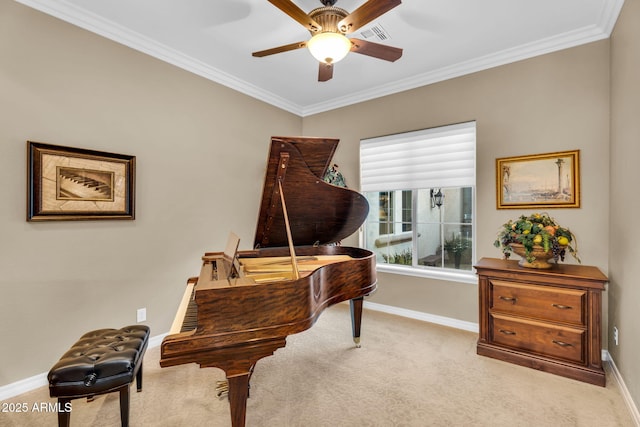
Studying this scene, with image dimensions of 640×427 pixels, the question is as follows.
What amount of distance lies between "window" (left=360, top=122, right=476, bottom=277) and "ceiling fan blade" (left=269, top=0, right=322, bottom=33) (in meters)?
2.03

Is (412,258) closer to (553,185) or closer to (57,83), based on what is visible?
(553,185)

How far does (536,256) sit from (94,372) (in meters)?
3.24

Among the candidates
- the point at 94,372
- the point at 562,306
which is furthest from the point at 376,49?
the point at 94,372

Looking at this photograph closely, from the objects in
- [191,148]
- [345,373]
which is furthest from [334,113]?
[345,373]

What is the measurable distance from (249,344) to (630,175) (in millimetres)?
2729

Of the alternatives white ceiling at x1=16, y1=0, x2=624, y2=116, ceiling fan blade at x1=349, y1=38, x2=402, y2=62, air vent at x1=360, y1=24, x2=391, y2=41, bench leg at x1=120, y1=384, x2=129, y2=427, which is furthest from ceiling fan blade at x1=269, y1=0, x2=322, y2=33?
bench leg at x1=120, y1=384, x2=129, y2=427

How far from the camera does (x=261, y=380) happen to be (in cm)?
228

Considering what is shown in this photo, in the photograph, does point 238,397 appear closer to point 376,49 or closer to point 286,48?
point 286,48

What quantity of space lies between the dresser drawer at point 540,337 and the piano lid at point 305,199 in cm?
160

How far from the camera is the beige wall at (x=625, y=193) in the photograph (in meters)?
1.90

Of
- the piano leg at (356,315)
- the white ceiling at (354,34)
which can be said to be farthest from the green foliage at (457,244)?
the white ceiling at (354,34)

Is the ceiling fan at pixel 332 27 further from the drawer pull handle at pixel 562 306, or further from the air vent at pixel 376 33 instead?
the drawer pull handle at pixel 562 306

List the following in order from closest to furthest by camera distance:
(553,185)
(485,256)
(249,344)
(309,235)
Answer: (249,344) < (309,235) < (553,185) < (485,256)

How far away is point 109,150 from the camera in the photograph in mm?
2576
